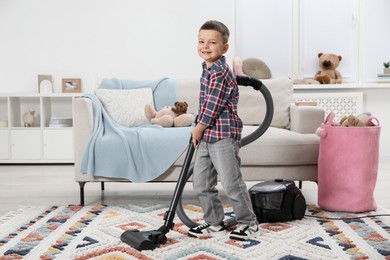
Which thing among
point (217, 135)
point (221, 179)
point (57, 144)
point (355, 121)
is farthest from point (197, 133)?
point (57, 144)

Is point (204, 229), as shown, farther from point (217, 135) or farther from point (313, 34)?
point (313, 34)

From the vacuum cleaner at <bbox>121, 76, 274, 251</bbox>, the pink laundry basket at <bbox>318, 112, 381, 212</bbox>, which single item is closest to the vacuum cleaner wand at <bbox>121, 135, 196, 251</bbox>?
the vacuum cleaner at <bbox>121, 76, 274, 251</bbox>

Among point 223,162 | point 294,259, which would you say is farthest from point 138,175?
point 294,259

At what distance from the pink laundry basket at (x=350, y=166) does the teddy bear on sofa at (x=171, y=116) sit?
2.98 ft

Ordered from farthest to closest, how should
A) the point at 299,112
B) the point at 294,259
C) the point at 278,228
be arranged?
1. the point at 299,112
2. the point at 278,228
3. the point at 294,259

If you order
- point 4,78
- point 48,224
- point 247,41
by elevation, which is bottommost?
point 48,224

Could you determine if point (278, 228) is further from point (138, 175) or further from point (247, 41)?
point (247, 41)

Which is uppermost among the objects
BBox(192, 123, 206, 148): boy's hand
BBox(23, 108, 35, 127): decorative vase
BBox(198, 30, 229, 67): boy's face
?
BBox(198, 30, 229, 67): boy's face

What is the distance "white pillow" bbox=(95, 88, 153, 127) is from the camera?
3379mm

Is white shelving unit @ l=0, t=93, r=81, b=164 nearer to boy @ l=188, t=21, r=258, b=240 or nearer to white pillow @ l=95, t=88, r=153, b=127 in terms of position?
white pillow @ l=95, t=88, r=153, b=127

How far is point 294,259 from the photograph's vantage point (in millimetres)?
1959

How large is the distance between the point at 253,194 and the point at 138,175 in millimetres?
703

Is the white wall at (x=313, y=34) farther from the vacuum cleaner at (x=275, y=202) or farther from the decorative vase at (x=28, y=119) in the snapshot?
the vacuum cleaner at (x=275, y=202)

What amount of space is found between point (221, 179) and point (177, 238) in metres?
0.29
